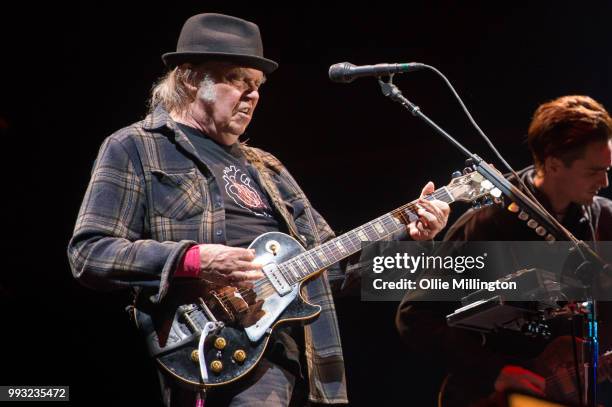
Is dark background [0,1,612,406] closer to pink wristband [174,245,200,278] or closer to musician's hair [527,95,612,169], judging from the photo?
musician's hair [527,95,612,169]

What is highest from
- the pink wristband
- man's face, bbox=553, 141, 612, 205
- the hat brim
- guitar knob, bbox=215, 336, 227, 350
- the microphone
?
the hat brim

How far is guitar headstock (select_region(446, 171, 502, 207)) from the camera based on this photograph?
10.3 feet

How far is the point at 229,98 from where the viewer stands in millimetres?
3047

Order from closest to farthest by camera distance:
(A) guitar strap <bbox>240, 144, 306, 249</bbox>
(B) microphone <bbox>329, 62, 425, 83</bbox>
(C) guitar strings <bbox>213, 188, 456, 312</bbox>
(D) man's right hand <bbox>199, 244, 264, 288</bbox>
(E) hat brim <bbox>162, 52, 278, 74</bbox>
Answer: (D) man's right hand <bbox>199, 244, 264, 288</bbox> → (C) guitar strings <bbox>213, 188, 456, 312</bbox> → (B) microphone <bbox>329, 62, 425, 83</bbox> → (A) guitar strap <bbox>240, 144, 306, 249</bbox> → (E) hat brim <bbox>162, 52, 278, 74</bbox>

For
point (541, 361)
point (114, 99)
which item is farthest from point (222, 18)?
point (541, 361)

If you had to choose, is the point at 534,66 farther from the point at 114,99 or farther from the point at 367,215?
the point at 114,99

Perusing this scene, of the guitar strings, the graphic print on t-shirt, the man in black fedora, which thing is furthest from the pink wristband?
the graphic print on t-shirt

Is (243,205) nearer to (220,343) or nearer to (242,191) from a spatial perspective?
(242,191)

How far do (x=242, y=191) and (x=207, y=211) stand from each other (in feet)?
0.71

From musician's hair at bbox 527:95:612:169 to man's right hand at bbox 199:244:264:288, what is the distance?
2.13m

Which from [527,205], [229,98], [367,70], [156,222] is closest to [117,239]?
[156,222]

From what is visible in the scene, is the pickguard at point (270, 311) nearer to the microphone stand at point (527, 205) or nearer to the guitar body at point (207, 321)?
the guitar body at point (207, 321)

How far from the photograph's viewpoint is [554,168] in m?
4.02

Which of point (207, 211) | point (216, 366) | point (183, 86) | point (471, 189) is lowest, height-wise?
point (216, 366)
